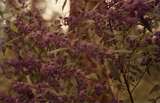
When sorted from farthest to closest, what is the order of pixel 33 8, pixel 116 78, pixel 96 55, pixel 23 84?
pixel 33 8, pixel 116 78, pixel 23 84, pixel 96 55

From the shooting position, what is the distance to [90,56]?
104 inches

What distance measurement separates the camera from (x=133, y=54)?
2855 mm

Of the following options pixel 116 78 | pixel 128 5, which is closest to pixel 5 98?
pixel 116 78

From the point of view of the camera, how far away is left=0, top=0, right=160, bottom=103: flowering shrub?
2.70 metres

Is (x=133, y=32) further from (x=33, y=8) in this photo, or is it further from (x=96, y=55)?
(x=33, y=8)

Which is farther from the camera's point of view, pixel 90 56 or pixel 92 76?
pixel 92 76

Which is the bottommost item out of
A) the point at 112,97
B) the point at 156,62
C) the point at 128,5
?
the point at 112,97

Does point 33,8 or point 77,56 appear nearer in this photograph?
point 77,56

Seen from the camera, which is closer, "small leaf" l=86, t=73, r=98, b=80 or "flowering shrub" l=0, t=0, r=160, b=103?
"flowering shrub" l=0, t=0, r=160, b=103

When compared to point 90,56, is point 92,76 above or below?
below

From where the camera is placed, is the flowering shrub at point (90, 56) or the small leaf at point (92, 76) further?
the small leaf at point (92, 76)

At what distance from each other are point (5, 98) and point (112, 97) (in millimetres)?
684

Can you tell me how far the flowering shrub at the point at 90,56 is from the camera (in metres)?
2.70

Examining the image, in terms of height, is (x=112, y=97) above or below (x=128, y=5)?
below
